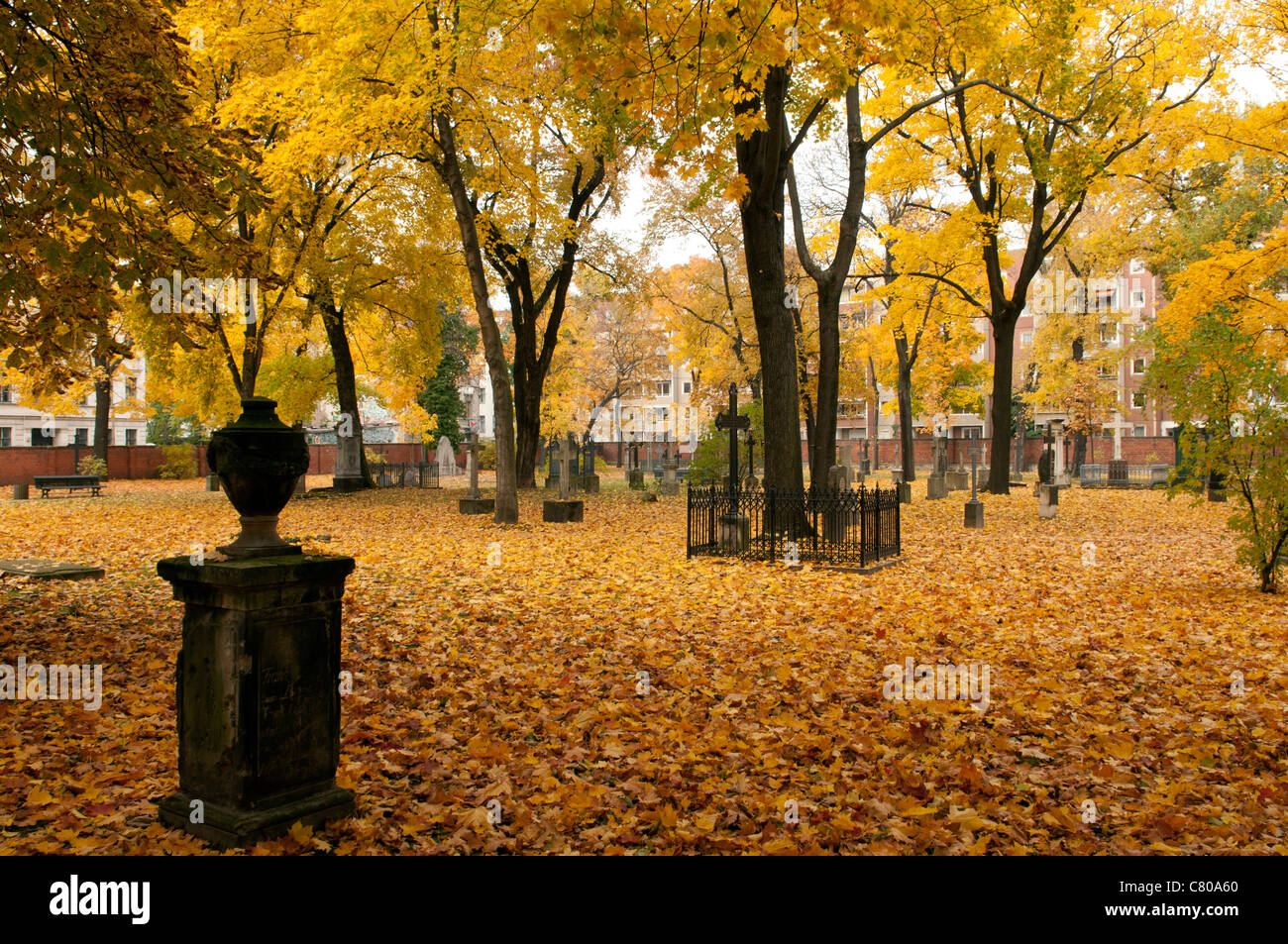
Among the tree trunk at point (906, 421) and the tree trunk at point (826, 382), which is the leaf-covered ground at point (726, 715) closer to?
the tree trunk at point (826, 382)

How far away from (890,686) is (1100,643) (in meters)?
2.84

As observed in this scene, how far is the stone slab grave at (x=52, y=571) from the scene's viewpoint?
10.5 meters

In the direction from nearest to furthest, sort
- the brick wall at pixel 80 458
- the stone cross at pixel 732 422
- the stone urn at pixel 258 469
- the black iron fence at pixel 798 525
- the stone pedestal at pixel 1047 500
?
the stone urn at pixel 258 469 → the black iron fence at pixel 798 525 → the stone cross at pixel 732 422 → the stone pedestal at pixel 1047 500 → the brick wall at pixel 80 458

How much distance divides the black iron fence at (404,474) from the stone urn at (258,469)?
97.0ft

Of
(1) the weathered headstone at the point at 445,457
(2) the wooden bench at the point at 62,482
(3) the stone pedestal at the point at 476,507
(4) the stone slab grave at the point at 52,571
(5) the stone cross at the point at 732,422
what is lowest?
(4) the stone slab grave at the point at 52,571

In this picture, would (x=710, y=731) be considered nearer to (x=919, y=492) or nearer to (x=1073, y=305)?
(x=919, y=492)

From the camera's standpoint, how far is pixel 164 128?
709 centimetres

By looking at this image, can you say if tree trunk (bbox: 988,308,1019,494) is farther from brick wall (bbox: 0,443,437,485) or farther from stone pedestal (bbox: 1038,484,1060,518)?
brick wall (bbox: 0,443,437,485)

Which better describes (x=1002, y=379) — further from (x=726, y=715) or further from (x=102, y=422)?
(x=102, y=422)

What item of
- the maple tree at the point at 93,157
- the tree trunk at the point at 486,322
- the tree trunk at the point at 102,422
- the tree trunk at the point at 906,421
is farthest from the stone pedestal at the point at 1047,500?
the tree trunk at the point at 102,422

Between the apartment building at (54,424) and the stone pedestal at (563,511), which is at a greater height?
the apartment building at (54,424)

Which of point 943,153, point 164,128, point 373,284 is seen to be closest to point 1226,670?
point 164,128
